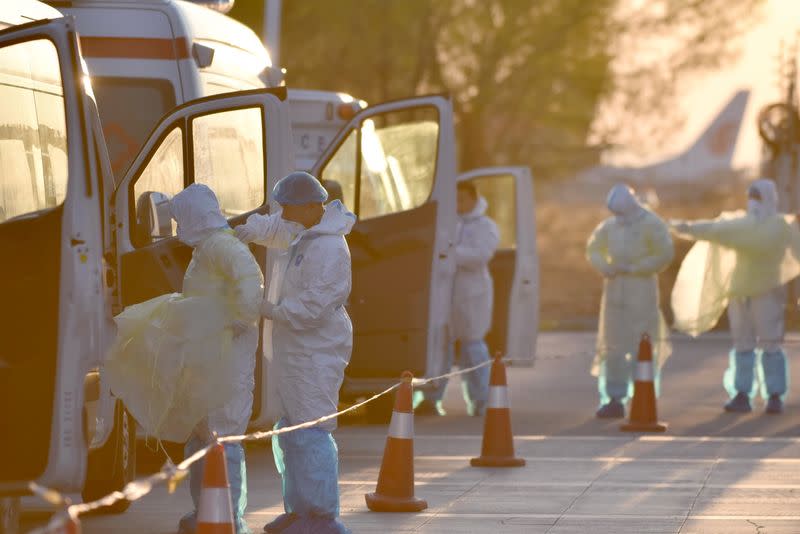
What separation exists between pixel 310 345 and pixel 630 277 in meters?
7.89

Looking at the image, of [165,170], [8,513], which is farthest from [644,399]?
[8,513]

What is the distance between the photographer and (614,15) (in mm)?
37250

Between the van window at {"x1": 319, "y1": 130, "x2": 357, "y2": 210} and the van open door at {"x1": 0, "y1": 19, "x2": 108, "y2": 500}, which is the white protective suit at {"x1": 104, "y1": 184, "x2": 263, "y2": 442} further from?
the van window at {"x1": 319, "y1": 130, "x2": 357, "y2": 210}

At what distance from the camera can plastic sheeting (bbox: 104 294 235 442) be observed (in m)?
9.36

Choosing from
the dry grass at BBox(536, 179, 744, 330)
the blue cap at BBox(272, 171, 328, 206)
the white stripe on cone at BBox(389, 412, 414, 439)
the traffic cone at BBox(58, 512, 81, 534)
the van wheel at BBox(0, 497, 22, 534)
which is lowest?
the dry grass at BBox(536, 179, 744, 330)

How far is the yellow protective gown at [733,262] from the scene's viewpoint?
Result: 17.4m

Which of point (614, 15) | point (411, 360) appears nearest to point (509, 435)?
point (411, 360)

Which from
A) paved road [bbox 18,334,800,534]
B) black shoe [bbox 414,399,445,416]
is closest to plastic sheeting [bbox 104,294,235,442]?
paved road [bbox 18,334,800,534]

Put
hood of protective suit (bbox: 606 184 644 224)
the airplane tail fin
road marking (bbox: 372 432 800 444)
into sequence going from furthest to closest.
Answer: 1. the airplane tail fin
2. hood of protective suit (bbox: 606 184 644 224)
3. road marking (bbox: 372 432 800 444)

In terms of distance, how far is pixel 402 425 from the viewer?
35.1 ft

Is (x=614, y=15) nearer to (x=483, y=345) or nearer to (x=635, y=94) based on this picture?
(x=635, y=94)

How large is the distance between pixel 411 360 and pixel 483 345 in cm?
229

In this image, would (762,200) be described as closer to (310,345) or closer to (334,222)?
(334,222)

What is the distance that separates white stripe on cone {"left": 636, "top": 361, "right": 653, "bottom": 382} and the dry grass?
1477cm
